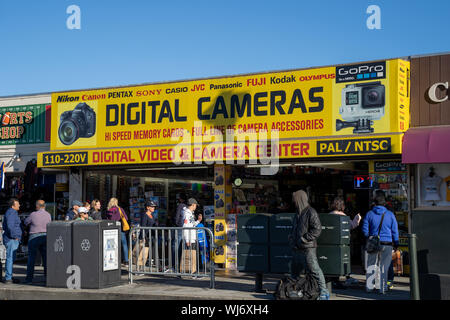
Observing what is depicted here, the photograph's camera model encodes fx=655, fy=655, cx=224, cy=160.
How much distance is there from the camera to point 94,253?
12805 mm

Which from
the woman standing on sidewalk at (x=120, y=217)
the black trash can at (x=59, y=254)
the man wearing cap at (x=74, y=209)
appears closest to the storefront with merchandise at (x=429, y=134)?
the woman standing on sidewalk at (x=120, y=217)

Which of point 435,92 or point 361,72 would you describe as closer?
point 435,92

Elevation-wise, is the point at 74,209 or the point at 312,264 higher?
the point at 74,209

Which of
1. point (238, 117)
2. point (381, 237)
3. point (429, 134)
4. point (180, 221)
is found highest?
point (238, 117)

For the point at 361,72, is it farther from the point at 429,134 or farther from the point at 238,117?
the point at 238,117

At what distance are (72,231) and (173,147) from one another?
178 inches

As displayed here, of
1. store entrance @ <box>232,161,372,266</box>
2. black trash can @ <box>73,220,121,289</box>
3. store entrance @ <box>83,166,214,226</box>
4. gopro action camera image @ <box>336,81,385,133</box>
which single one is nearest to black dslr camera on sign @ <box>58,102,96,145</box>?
store entrance @ <box>83,166,214,226</box>

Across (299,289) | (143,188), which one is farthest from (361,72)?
(143,188)

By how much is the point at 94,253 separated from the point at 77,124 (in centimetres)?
652

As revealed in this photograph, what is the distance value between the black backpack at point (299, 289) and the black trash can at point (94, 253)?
3.75m

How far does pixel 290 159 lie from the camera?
52.5 feet
